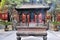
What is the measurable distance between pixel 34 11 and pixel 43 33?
1448 millimetres

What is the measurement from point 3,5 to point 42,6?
354 inches

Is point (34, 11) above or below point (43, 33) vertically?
above

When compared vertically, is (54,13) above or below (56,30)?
above

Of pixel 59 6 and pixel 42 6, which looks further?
pixel 59 6

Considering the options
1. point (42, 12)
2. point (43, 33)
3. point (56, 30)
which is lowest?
point (56, 30)

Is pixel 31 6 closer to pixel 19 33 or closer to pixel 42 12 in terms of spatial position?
pixel 42 12

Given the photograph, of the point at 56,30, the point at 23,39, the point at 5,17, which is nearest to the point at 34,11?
the point at 23,39

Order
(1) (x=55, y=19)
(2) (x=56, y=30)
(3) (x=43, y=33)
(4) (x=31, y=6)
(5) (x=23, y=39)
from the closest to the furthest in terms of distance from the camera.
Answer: (3) (x=43, y=33) → (4) (x=31, y=6) → (5) (x=23, y=39) → (2) (x=56, y=30) → (1) (x=55, y=19)

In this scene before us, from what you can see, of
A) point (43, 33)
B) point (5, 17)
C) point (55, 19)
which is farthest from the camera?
point (5, 17)

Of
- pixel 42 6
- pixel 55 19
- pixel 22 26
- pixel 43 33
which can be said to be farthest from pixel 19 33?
pixel 55 19

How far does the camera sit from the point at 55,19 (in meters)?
20.3

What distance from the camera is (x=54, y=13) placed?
62.1 ft

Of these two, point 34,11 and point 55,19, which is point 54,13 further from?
point 34,11

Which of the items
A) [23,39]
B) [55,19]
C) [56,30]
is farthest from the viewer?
[55,19]
